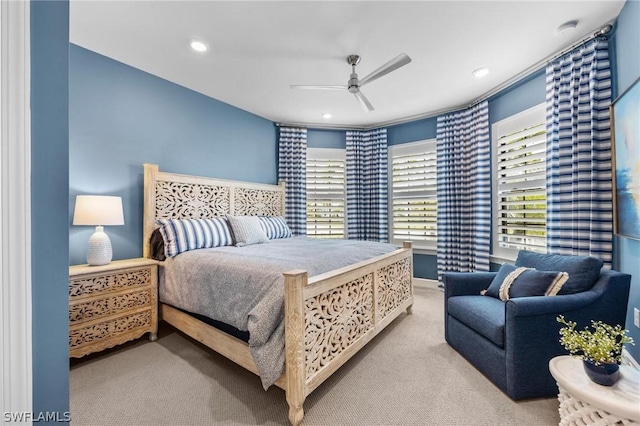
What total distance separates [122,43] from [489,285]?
4.02 m

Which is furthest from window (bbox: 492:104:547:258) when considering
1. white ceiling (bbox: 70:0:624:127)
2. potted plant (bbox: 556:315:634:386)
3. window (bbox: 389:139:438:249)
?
potted plant (bbox: 556:315:634:386)

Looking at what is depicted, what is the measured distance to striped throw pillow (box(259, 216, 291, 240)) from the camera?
3.64m

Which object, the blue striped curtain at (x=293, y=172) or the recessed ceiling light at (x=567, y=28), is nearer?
the recessed ceiling light at (x=567, y=28)

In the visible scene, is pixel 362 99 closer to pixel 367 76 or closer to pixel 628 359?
pixel 367 76

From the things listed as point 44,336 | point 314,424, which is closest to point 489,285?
point 314,424

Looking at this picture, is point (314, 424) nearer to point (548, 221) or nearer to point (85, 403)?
point (85, 403)

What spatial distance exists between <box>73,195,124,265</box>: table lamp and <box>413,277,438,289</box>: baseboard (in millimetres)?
4127

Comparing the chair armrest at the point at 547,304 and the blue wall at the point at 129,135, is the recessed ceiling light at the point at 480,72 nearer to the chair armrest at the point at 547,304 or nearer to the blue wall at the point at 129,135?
the chair armrest at the point at 547,304

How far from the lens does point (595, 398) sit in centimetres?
115

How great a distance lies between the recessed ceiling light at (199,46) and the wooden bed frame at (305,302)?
49.8 inches

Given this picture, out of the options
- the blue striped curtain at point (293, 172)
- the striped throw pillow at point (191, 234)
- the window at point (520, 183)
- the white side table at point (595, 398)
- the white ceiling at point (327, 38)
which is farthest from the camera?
the blue striped curtain at point (293, 172)

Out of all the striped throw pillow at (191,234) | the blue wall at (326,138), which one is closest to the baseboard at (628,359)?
the striped throw pillow at (191,234)

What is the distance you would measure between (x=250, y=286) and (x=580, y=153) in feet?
9.95

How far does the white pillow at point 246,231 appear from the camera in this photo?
313cm
